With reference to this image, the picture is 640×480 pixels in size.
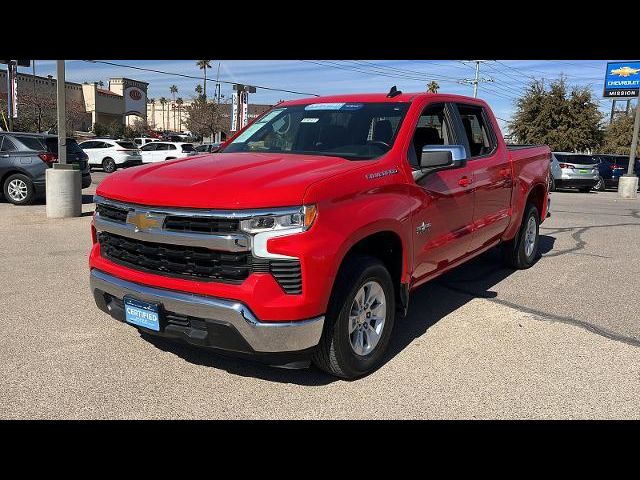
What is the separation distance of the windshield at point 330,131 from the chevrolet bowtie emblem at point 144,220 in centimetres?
145

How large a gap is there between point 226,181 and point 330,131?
1521mm

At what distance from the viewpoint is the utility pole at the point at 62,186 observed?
34.6 feet

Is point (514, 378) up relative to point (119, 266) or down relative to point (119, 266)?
down

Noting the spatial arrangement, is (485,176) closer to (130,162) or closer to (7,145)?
(7,145)

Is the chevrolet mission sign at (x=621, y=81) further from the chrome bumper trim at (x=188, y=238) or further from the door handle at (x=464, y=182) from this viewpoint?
the chrome bumper trim at (x=188, y=238)

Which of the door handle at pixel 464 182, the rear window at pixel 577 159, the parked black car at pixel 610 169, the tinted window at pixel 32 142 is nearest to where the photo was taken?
the door handle at pixel 464 182

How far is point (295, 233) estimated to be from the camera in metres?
3.20

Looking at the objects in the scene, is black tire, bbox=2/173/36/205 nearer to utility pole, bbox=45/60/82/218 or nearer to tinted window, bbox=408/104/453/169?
utility pole, bbox=45/60/82/218

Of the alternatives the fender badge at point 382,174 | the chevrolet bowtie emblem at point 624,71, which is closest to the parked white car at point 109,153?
the fender badge at point 382,174
